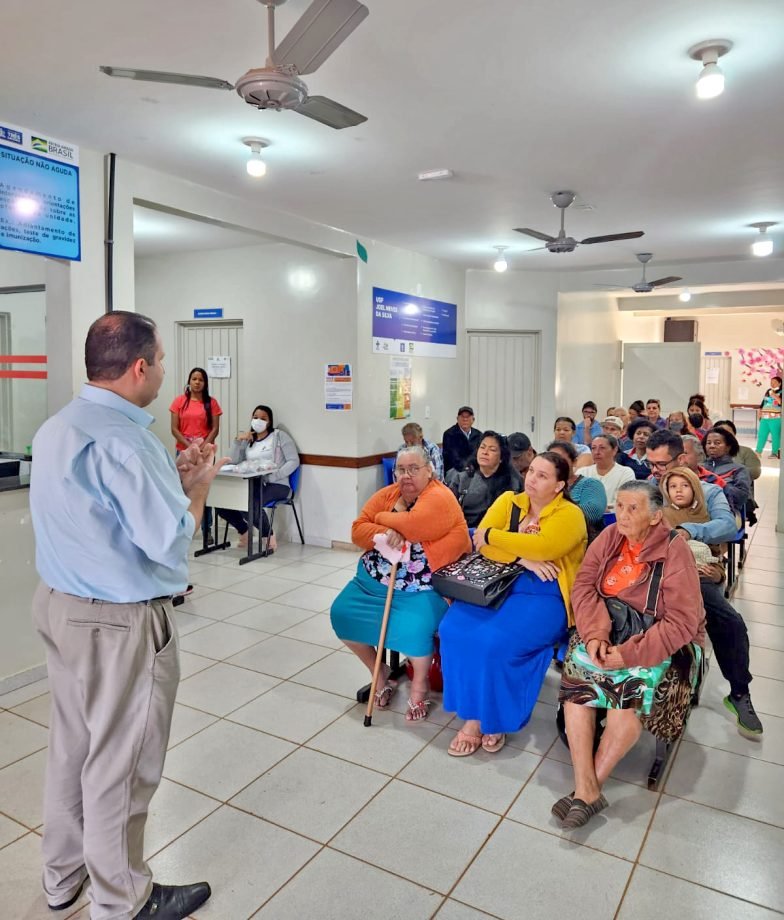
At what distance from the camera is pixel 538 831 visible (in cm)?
238

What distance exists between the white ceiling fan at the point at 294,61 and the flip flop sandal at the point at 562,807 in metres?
2.66

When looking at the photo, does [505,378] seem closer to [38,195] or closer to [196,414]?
[196,414]

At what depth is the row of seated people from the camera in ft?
8.20

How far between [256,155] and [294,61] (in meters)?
1.72

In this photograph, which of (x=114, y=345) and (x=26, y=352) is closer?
(x=114, y=345)

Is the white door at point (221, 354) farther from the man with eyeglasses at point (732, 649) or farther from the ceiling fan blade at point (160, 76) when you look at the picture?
the man with eyeglasses at point (732, 649)

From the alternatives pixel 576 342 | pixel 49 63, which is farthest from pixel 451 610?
pixel 576 342

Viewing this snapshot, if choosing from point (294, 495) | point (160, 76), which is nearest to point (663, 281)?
point (294, 495)


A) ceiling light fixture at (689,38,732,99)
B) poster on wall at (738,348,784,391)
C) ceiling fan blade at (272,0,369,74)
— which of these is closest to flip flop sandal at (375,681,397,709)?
ceiling fan blade at (272,0,369,74)

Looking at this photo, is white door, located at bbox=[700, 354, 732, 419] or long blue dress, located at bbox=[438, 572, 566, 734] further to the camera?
white door, located at bbox=[700, 354, 732, 419]

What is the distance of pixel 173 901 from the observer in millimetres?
1979

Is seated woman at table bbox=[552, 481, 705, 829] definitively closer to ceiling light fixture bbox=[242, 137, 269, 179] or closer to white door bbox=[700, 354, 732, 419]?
ceiling light fixture bbox=[242, 137, 269, 179]

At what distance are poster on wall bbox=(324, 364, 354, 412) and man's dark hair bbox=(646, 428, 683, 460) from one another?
2.91 metres

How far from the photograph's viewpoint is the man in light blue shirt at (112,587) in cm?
173
